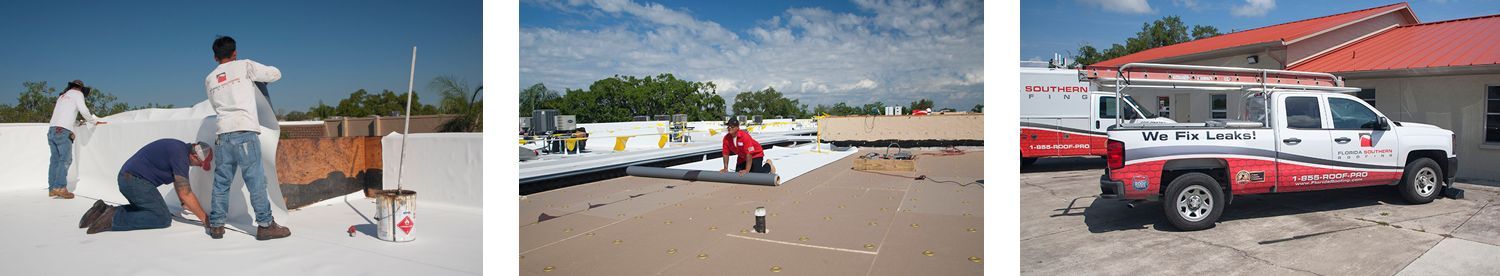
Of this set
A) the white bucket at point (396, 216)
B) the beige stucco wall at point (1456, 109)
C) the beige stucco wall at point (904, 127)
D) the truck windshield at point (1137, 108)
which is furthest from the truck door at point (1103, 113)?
the white bucket at point (396, 216)

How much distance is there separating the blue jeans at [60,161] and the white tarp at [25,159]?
4 centimetres

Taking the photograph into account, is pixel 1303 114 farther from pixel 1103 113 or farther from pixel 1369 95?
pixel 1103 113

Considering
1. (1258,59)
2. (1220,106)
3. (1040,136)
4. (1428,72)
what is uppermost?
(1258,59)

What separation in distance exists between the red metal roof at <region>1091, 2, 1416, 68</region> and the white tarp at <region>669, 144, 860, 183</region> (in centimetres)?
213

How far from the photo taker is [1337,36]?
4.75 meters

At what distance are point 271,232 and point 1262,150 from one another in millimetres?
5135

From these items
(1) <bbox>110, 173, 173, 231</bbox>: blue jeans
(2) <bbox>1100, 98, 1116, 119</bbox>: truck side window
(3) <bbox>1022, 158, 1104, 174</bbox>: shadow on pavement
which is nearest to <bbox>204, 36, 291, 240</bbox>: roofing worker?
(1) <bbox>110, 173, 173, 231</bbox>: blue jeans

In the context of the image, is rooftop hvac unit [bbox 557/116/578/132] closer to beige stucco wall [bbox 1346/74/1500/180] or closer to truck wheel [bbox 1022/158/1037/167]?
beige stucco wall [bbox 1346/74/1500/180]

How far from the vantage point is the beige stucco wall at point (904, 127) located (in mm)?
2553

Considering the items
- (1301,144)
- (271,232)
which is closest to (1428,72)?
(1301,144)

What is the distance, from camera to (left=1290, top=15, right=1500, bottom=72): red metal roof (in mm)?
4125

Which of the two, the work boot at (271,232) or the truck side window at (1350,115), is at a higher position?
the truck side window at (1350,115)

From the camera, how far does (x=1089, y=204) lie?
4.15 metres

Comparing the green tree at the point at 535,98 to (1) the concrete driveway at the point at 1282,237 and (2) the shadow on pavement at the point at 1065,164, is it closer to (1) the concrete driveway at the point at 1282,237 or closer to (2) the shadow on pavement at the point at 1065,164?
(1) the concrete driveway at the point at 1282,237
